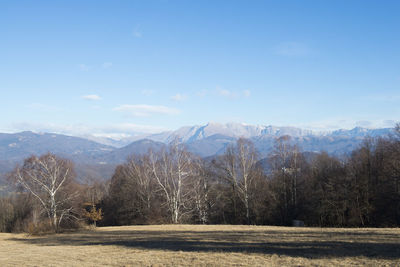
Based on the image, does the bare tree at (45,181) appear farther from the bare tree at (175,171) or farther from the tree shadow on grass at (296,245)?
the tree shadow on grass at (296,245)

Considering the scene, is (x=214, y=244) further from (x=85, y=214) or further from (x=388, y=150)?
(x=388, y=150)

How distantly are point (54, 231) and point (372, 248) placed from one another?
32375 millimetres

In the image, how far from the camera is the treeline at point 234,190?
45.9 m

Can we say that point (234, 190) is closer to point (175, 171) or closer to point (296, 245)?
point (175, 171)

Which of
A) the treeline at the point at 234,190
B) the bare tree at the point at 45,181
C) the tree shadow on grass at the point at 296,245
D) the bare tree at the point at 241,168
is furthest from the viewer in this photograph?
the bare tree at the point at 241,168

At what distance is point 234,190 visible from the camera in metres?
56.1

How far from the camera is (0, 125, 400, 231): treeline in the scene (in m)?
45.9

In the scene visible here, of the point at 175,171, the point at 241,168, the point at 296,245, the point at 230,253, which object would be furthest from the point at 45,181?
the point at 296,245

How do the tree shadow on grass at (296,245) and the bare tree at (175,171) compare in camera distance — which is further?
the bare tree at (175,171)

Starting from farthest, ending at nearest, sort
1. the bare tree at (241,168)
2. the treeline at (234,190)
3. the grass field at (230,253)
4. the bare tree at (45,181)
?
the bare tree at (241,168)
the treeline at (234,190)
the bare tree at (45,181)
the grass field at (230,253)

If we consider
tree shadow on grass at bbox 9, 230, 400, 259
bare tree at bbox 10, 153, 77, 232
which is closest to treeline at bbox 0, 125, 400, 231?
bare tree at bbox 10, 153, 77, 232

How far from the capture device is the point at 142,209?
56.3m

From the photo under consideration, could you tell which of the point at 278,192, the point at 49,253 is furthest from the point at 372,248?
the point at 278,192

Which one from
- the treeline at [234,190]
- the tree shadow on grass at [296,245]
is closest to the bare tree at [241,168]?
the treeline at [234,190]
